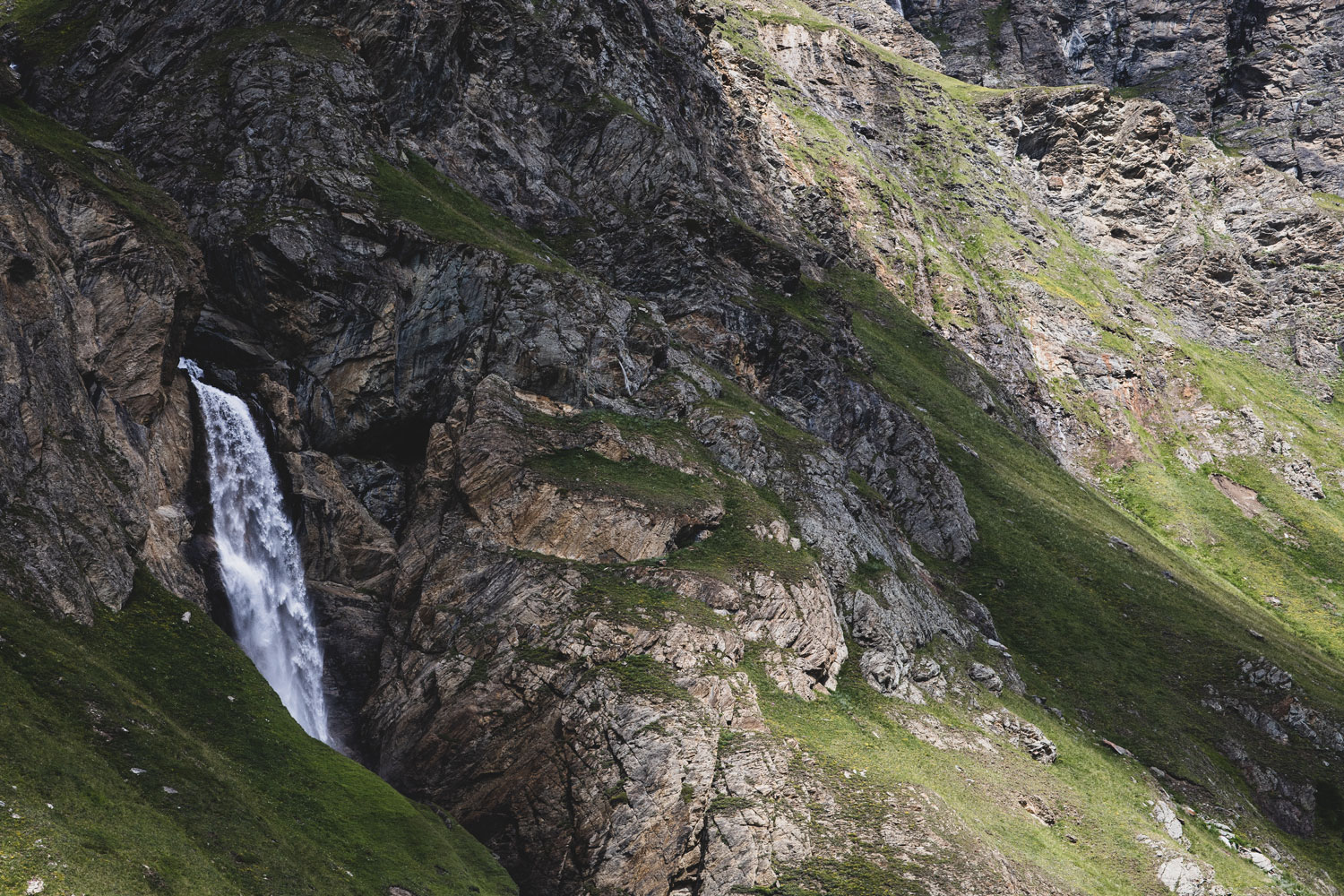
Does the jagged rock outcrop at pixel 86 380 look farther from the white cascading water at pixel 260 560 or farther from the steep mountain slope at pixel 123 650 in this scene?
the white cascading water at pixel 260 560

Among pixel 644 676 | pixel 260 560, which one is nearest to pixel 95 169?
pixel 260 560

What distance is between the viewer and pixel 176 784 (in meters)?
19.3

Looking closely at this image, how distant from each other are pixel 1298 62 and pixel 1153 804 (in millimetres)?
175828

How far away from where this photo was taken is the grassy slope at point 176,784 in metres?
16.0

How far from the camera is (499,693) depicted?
28.9 m

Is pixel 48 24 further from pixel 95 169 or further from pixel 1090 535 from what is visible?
pixel 1090 535

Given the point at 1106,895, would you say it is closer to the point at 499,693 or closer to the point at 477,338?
the point at 499,693

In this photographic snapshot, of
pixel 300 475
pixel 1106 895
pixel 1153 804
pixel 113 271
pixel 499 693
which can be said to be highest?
pixel 113 271

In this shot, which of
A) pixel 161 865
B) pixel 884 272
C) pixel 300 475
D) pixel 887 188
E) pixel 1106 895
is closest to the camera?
pixel 161 865

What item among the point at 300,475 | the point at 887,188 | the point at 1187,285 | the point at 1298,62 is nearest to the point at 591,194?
the point at 300,475

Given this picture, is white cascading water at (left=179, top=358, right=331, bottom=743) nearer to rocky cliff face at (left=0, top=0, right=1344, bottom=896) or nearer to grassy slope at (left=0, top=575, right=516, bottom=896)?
rocky cliff face at (left=0, top=0, right=1344, bottom=896)

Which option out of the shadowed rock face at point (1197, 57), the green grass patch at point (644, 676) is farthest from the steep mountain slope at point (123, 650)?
the shadowed rock face at point (1197, 57)

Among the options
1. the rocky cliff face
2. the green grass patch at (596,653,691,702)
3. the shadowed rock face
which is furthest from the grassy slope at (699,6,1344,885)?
the shadowed rock face

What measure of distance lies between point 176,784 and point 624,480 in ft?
69.2
